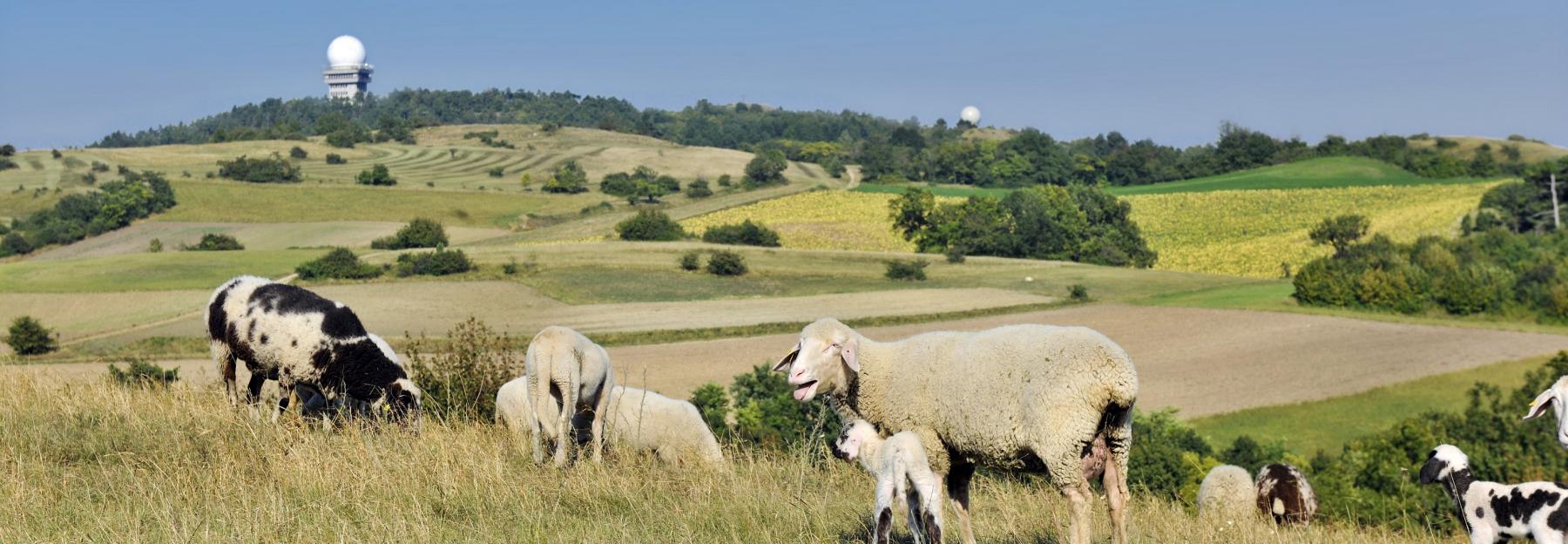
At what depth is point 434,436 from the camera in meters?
11.3

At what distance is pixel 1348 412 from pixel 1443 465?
135 feet

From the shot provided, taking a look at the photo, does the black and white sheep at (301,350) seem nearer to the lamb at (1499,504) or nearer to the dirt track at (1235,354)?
the lamb at (1499,504)

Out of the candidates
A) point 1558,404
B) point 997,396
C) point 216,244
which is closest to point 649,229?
point 216,244

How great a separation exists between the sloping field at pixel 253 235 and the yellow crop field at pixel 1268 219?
64408 millimetres

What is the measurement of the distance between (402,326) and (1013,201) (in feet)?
225

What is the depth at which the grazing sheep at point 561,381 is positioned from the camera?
12891mm

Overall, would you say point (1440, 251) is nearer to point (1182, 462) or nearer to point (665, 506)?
point (1182, 462)

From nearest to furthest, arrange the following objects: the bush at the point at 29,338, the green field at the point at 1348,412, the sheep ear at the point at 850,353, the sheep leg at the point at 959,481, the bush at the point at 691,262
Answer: the sheep ear at the point at 850,353
the sheep leg at the point at 959,481
the green field at the point at 1348,412
the bush at the point at 29,338
the bush at the point at 691,262

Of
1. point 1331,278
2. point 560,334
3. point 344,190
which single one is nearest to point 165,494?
point 560,334

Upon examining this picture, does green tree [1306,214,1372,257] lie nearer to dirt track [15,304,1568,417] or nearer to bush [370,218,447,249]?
dirt track [15,304,1568,417]

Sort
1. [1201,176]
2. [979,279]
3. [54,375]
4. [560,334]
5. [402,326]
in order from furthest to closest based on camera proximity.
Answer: [1201,176], [979,279], [402,326], [54,375], [560,334]

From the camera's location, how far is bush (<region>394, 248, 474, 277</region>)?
8025cm

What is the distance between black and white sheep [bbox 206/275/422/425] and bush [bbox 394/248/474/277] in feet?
219

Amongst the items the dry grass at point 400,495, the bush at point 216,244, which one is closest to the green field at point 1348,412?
the dry grass at point 400,495
